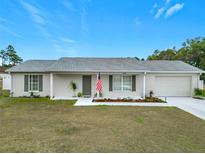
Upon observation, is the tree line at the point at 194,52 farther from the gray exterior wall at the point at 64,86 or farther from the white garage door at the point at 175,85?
the gray exterior wall at the point at 64,86

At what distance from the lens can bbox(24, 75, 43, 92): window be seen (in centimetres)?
1581

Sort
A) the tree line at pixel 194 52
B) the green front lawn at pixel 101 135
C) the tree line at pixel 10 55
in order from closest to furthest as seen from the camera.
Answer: the green front lawn at pixel 101 135 < the tree line at pixel 194 52 < the tree line at pixel 10 55

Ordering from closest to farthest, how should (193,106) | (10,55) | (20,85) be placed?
(193,106), (20,85), (10,55)

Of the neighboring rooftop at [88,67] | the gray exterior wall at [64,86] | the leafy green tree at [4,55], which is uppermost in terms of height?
the leafy green tree at [4,55]

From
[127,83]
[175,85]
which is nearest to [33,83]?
[127,83]

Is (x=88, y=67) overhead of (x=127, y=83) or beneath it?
overhead

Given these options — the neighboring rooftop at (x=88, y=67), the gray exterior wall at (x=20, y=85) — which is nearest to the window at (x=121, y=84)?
the neighboring rooftop at (x=88, y=67)

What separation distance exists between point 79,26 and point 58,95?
32.5 ft

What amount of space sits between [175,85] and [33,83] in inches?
574

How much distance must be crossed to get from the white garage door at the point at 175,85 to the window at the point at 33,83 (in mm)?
11987

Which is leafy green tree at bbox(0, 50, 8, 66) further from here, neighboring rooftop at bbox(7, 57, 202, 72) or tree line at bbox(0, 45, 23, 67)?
neighboring rooftop at bbox(7, 57, 202, 72)

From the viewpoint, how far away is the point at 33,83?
15930 mm

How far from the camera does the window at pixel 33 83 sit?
1581cm

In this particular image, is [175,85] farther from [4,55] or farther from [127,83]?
[4,55]
